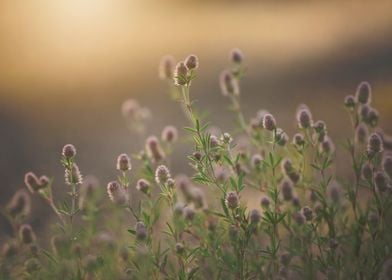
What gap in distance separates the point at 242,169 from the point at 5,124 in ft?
11.9

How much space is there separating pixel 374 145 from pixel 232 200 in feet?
1.49

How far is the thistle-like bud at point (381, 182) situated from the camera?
2082 mm

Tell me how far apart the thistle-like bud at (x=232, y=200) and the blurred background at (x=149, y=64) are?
1925 millimetres

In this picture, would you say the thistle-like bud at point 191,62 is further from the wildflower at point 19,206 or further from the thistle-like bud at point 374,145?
the wildflower at point 19,206

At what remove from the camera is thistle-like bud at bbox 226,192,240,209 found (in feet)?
6.79

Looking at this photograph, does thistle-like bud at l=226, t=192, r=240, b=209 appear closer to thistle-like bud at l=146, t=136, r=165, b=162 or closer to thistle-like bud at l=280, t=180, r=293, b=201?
thistle-like bud at l=280, t=180, r=293, b=201

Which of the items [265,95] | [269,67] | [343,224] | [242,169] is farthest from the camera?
[269,67]

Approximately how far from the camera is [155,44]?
7.05m

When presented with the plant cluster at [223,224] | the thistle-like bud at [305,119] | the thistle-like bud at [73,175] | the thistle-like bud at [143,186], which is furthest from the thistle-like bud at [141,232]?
the thistle-like bud at [305,119]

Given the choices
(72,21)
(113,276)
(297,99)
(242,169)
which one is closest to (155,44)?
(72,21)

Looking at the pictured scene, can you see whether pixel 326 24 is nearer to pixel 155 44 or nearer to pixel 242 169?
pixel 155 44

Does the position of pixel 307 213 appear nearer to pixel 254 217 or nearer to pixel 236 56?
pixel 254 217

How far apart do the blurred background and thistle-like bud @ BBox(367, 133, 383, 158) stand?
1923 mm

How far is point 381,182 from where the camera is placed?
2.09 m
